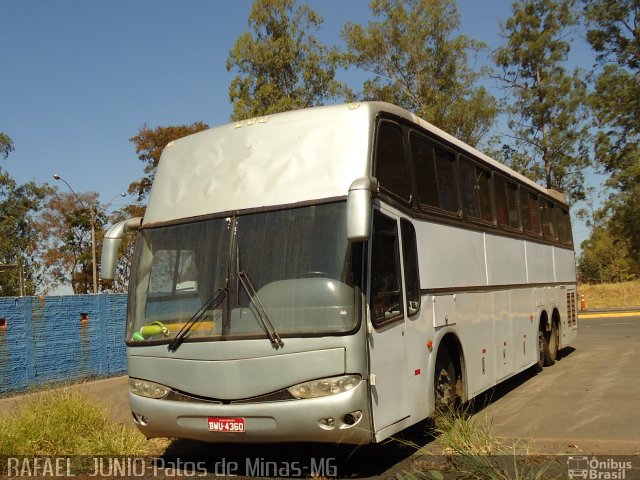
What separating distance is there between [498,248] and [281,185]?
4.78 metres

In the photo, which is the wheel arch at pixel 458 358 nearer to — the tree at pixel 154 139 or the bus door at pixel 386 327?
the bus door at pixel 386 327

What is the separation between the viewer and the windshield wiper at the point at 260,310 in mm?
5720

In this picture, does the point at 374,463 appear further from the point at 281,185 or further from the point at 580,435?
the point at 281,185

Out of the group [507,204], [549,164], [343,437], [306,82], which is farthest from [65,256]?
[343,437]

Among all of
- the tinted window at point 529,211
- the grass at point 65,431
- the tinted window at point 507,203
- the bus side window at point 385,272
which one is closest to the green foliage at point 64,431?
the grass at point 65,431

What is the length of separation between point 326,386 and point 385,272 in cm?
125

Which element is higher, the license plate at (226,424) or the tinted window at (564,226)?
the tinted window at (564,226)

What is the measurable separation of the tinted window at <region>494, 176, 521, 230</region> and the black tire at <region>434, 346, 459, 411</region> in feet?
10.6

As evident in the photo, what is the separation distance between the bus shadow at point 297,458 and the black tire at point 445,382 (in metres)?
0.34

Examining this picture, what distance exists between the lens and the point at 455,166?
28.8ft

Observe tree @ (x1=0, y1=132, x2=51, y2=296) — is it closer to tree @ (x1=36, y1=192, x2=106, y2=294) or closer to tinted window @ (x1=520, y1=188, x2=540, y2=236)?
tree @ (x1=36, y1=192, x2=106, y2=294)

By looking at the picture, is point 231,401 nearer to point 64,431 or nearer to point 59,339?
point 64,431

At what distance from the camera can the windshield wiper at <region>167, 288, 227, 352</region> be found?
238 inches

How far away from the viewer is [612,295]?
161ft
